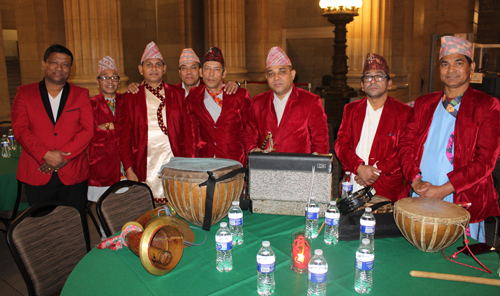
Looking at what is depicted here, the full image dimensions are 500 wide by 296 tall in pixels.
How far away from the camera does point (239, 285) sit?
5.49ft

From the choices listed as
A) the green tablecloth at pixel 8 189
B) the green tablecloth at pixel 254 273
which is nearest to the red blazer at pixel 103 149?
the green tablecloth at pixel 8 189

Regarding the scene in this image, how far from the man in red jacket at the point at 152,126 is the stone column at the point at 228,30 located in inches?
207

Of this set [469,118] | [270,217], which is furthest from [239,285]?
[469,118]

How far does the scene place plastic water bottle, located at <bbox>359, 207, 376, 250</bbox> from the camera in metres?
1.94

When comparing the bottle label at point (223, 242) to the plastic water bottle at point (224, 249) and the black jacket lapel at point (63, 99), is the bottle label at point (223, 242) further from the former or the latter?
the black jacket lapel at point (63, 99)

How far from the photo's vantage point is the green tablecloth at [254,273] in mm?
1631

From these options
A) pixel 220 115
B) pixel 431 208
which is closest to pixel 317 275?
pixel 431 208

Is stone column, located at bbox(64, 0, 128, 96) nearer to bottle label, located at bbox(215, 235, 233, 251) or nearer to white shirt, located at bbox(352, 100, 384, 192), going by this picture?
white shirt, located at bbox(352, 100, 384, 192)

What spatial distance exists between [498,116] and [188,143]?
8.08 ft

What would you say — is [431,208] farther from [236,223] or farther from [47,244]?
[47,244]

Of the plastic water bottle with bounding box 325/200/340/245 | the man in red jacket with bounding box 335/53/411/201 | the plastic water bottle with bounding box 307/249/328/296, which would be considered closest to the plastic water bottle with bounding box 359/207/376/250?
the plastic water bottle with bounding box 325/200/340/245

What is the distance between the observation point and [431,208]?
1949 mm

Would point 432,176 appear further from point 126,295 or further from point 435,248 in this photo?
point 126,295

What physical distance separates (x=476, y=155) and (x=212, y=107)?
7.03 feet
